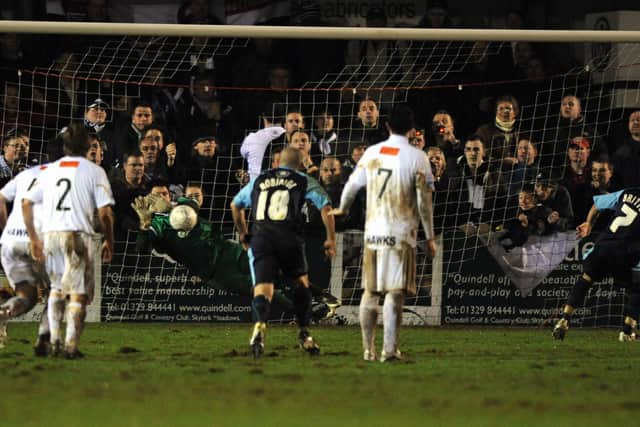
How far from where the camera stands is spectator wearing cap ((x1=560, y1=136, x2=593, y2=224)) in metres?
18.0

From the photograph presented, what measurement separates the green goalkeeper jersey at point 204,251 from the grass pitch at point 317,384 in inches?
75.4

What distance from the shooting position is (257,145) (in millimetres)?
17656

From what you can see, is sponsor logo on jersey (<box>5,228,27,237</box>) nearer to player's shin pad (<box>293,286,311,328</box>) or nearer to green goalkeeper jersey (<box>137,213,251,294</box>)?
player's shin pad (<box>293,286,311,328</box>)

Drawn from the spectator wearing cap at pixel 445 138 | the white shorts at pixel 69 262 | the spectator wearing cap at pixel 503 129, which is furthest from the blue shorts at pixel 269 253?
the spectator wearing cap at pixel 503 129

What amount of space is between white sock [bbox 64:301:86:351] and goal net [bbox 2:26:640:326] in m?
5.08

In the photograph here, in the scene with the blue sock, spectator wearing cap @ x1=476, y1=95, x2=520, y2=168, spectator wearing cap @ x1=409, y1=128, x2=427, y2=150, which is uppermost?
spectator wearing cap @ x1=476, y1=95, x2=520, y2=168

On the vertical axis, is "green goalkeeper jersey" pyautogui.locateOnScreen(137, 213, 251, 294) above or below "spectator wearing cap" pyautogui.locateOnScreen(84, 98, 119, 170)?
below

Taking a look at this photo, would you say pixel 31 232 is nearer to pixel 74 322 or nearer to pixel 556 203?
pixel 74 322

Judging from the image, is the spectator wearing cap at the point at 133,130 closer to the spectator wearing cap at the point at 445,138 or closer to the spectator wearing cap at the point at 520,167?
the spectator wearing cap at the point at 445,138

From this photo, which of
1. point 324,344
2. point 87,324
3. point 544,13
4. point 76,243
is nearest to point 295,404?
point 76,243

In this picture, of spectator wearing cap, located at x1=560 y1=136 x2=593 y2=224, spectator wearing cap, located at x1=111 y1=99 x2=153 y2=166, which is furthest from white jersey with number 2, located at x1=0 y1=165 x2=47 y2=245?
spectator wearing cap, located at x1=560 y1=136 x2=593 y2=224

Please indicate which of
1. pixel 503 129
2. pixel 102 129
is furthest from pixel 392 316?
pixel 503 129

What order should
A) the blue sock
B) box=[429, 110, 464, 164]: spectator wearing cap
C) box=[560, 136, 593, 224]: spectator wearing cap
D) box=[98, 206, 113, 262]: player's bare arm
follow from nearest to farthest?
box=[98, 206, 113, 262]: player's bare arm → the blue sock → box=[429, 110, 464, 164]: spectator wearing cap → box=[560, 136, 593, 224]: spectator wearing cap

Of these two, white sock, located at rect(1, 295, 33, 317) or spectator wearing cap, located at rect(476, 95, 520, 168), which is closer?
white sock, located at rect(1, 295, 33, 317)
